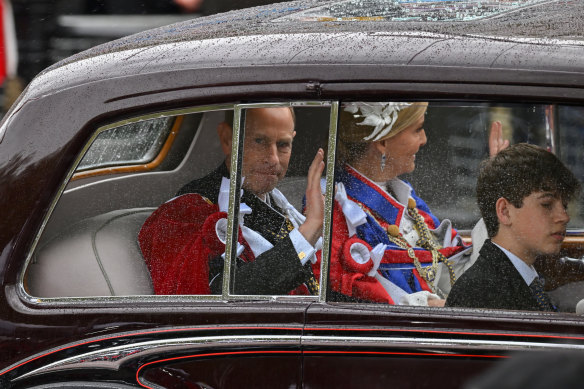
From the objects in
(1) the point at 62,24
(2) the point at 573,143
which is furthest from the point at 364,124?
(1) the point at 62,24

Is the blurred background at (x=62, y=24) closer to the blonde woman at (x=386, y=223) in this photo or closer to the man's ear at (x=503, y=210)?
the blonde woman at (x=386, y=223)

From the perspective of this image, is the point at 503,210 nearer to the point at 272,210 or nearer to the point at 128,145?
the point at 272,210

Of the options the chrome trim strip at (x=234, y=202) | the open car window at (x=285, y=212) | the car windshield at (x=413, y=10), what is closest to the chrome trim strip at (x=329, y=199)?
the open car window at (x=285, y=212)

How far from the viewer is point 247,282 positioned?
92.3 inches

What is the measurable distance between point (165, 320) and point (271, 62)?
0.75 meters

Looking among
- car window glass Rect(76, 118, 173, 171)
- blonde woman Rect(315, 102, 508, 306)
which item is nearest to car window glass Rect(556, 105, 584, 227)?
blonde woman Rect(315, 102, 508, 306)

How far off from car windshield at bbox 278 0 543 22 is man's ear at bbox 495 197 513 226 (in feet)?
2.37

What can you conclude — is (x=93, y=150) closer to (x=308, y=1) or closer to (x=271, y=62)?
(x=271, y=62)

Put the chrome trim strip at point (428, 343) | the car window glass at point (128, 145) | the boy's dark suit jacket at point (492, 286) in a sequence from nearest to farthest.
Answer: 1. the chrome trim strip at point (428, 343)
2. the boy's dark suit jacket at point (492, 286)
3. the car window glass at point (128, 145)

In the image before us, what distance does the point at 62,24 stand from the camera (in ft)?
31.1

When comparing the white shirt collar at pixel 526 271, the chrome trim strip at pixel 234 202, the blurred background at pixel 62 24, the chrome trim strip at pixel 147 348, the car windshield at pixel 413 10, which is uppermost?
the blurred background at pixel 62 24

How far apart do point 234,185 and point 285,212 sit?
0.51ft

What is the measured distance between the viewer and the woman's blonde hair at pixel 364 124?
227 centimetres

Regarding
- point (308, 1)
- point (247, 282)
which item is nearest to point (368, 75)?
point (247, 282)
